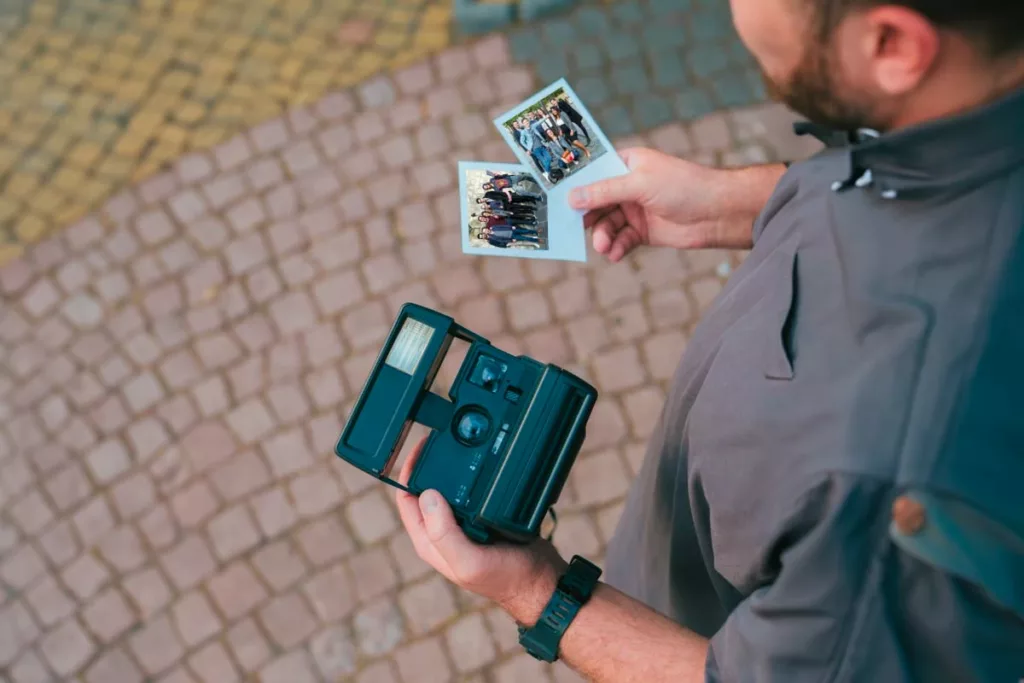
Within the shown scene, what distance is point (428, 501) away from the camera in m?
1.78

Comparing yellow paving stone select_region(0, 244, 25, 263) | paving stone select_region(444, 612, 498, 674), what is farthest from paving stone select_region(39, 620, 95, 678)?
yellow paving stone select_region(0, 244, 25, 263)

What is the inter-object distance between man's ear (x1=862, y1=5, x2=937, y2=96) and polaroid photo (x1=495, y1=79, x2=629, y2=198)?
46.2 inches

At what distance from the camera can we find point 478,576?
5.67ft

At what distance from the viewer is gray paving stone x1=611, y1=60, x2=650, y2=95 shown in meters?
4.05

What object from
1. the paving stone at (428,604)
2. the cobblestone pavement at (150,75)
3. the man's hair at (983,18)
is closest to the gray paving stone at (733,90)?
the cobblestone pavement at (150,75)

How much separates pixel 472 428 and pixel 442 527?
0.25m

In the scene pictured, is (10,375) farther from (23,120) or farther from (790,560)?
(790,560)

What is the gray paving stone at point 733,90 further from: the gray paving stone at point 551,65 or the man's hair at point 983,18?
the man's hair at point 983,18

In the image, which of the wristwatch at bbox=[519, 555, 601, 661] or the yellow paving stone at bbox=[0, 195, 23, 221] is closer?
the wristwatch at bbox=[519, 555, 601, 661]

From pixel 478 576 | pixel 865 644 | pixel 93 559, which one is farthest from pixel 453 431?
pixel 93 559

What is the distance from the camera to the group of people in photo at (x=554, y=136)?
95.1 inches

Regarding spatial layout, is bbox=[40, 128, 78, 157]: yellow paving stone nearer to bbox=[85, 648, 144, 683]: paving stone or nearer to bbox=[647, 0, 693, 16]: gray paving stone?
bbox=[85, 648, 144, 683]: paving stone

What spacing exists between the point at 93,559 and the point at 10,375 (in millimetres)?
1054

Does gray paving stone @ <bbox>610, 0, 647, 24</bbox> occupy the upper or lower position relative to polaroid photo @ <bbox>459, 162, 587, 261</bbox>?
upper
